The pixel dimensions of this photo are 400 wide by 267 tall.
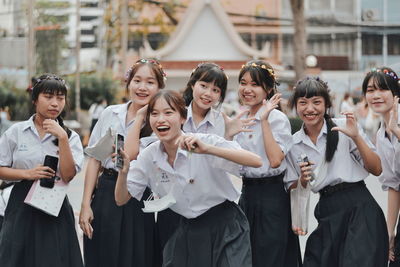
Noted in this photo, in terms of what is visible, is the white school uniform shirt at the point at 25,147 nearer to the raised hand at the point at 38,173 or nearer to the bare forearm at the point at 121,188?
the raised hand at the point at 38,173

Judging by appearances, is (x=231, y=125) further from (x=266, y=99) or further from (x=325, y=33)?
(x=325, y=33)

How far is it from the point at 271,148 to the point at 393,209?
1113 millimetres

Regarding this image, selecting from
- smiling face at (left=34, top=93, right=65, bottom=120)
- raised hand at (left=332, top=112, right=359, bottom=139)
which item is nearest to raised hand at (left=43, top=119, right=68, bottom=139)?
smiling face at (left=34, top=93, right=65, bottom=120)

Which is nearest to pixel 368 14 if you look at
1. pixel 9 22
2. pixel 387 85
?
pixel 9 22

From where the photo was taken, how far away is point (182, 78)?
32.5m

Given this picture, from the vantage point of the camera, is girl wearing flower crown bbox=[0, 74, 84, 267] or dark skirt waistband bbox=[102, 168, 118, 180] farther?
dark skirt waistband bbox=[102, 168, 118, 180]

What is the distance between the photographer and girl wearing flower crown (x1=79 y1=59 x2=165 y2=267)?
22.2 feet

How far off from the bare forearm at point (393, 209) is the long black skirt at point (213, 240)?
150cm

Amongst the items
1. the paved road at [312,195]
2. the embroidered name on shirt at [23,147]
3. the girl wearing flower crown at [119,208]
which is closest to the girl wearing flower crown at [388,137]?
the girl wearing flower crown at [119,208]

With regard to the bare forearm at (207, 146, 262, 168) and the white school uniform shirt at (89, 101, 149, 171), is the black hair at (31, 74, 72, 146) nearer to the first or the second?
the white school uniform shirt at (89, 101, 149, 171)

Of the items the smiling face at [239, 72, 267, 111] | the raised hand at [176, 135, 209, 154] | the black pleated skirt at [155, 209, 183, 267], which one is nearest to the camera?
the raised hand at [176, 135, 209, 154]

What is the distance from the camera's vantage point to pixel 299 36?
20984 mm

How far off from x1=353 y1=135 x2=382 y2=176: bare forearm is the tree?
14.7 m

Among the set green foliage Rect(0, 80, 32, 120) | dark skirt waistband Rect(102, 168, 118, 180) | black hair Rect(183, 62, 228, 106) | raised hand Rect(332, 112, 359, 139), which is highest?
green foliage Rect(0, 80, 32, 120)
